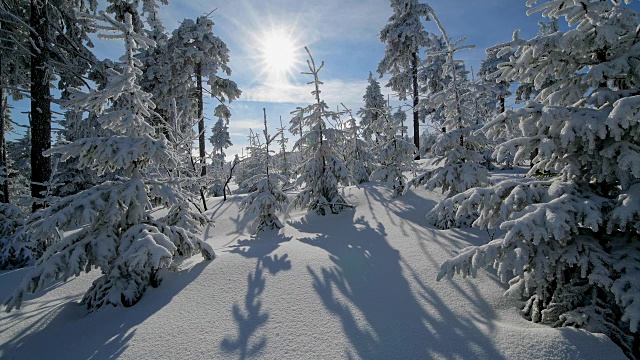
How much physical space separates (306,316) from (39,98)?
964 centimetres

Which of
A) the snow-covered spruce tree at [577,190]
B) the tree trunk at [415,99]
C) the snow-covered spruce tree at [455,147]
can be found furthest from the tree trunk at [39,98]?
the tree trunk at [415,99]

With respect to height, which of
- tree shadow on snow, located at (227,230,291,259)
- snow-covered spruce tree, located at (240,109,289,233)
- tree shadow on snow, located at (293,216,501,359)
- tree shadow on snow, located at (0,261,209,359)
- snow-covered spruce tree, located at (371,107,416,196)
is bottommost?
tree shadow on snow, located at (0,261,209,359)

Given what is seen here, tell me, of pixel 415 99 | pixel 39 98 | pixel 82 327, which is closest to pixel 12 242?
pixel 39 98

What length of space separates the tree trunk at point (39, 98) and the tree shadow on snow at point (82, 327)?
484 centimetres

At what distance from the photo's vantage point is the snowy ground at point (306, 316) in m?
2.96

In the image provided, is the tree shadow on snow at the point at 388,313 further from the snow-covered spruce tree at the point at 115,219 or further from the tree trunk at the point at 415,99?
the tree trunk at the point at 415,99

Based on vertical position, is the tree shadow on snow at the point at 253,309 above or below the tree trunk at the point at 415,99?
below

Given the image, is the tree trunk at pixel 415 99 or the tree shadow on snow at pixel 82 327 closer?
the tree shadow on snow at pixel 82 327

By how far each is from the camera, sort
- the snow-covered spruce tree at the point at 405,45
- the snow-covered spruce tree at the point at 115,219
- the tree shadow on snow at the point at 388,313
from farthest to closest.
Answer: the snow-covered spruce tree at the point at 405,45 → the snow-covered spruce tree at the point at 115,219 → the tree shadow on snow at the point at 388,313

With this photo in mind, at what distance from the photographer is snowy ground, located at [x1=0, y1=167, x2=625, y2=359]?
9.70 ft

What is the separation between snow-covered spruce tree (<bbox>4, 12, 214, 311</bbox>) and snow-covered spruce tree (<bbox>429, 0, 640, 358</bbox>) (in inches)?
163

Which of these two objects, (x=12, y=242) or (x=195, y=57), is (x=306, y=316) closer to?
(x=12, y=242)

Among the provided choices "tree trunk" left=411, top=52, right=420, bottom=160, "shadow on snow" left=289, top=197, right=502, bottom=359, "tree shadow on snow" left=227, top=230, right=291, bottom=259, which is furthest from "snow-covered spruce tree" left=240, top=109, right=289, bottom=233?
"tree trunk" left=411, top=52, right=420, bottom=160

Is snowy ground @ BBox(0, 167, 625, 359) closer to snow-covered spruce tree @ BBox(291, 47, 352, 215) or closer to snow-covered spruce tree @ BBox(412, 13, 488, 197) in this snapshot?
snow-covered spruce tree @ BBox(412, 13, 488, 197)
